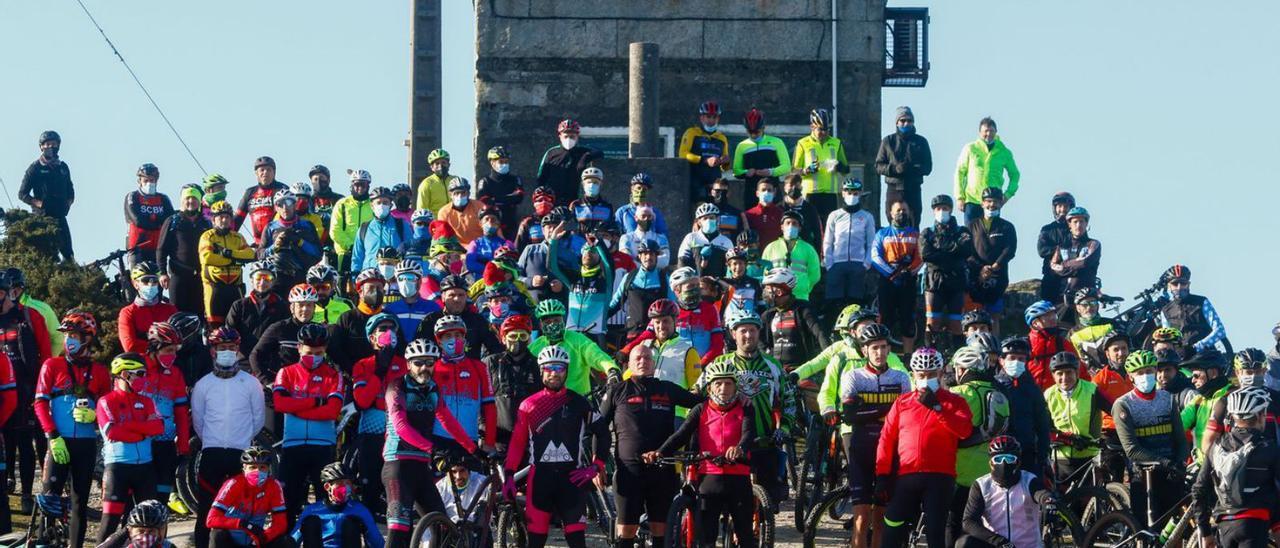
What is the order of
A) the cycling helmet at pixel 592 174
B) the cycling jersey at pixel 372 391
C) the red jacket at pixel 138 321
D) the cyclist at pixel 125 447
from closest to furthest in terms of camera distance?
the cyclist at pixel 125 447 → the cycling jersey at pixel 372 391 → the red jacket at pixel 138 321 → the cycling helmet at pixel 592 174

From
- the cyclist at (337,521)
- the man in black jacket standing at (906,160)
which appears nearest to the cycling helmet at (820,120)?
the man in black jacket standing at (906,160)

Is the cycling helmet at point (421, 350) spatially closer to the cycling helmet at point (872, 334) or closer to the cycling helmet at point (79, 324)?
the cycling helmet at point (79, 324)

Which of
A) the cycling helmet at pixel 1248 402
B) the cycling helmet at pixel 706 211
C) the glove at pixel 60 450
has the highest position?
the cycling helmet at pixel 706 211

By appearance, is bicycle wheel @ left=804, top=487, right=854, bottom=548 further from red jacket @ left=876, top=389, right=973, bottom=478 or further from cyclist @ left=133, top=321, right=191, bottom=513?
cyclist @ left=133, top=321, right=191, bottom=513

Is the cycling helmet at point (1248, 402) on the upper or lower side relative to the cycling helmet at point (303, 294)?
lower

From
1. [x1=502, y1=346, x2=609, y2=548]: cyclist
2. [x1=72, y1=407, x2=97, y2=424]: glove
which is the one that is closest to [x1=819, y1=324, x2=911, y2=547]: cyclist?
[x1=502, y1=346, x2=609, y2=548]: cyclist

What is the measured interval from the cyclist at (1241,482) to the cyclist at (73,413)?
8.45 meters

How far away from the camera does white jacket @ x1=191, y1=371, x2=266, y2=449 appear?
63.6 feet

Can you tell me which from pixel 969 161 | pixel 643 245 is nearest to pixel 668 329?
pixel 643 245

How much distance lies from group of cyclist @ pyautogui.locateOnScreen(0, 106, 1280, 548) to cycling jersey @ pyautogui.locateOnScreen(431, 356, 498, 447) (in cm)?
3

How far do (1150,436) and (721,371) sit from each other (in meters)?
3.95

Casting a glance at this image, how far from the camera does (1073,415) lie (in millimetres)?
21094

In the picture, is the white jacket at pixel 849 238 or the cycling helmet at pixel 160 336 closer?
the cycling helmet at pixel 160 336

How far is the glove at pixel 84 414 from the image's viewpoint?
19.3 metres
